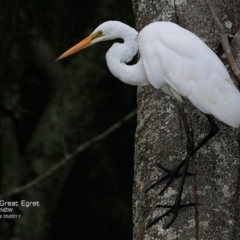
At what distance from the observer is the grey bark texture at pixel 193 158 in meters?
1.99

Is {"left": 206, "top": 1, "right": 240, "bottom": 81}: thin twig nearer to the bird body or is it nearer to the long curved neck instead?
the bird body

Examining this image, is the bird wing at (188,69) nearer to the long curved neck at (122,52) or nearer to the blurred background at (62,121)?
the long curved neck at (122,52)

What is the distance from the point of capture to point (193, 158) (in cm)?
213

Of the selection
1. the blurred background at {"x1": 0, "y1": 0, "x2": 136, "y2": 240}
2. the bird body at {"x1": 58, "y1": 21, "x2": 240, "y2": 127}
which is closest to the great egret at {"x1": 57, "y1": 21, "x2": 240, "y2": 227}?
the bird body at {"x1": 58, "y1": 21, "x2": 240, "y2": 127}

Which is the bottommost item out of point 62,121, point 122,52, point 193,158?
point 193,158

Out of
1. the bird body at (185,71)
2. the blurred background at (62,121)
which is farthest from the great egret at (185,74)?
the blurred background at (62,121)

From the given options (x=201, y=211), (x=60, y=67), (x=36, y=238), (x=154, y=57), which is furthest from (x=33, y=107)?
(x=201, y=211)

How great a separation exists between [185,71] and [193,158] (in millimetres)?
297

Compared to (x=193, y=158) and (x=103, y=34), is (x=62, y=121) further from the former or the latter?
(x=193, y=158)

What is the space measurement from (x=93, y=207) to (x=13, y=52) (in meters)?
1.18

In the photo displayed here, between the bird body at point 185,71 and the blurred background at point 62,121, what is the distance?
3.84ft

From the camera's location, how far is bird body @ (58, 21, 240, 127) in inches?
84.2

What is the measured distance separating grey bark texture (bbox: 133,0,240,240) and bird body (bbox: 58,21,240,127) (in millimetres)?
78

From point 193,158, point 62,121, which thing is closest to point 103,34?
point 193,158
